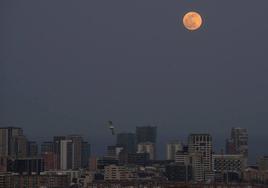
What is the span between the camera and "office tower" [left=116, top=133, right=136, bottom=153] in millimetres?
30531

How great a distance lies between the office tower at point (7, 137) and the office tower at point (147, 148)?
16.7ft

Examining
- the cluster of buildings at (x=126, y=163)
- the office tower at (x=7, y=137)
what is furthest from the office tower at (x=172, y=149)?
the office tower at (x=7, y=137)

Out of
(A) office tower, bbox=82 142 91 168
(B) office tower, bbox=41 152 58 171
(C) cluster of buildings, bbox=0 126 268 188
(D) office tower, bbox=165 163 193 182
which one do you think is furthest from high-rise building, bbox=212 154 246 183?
(B) office tower, bbox=41 152 58 171

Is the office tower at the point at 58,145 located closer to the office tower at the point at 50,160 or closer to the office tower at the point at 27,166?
the office tower at the point at 50,160

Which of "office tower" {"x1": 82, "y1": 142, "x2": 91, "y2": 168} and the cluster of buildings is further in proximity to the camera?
"office tower" {"x1": 82, "y1": 142, "x2": 91, "y2": 168}

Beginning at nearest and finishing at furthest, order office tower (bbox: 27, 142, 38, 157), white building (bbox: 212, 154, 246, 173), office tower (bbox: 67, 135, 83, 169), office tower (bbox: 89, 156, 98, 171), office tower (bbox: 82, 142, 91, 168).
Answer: white building (bbox: 212, 154, 246, 173)
office tower (bbox: 89, 156, 98, 171)
office tower (bbox: 27, 142, 38, 157)
office tower (bbox: 67, 135, 83, 169)
office tower (bbox: 82, 142, 91, 168)

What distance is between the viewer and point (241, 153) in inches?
1168

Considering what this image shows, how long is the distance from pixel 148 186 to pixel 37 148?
9733 millimetres

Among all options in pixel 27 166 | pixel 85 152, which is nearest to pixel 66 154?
pixel 85 152

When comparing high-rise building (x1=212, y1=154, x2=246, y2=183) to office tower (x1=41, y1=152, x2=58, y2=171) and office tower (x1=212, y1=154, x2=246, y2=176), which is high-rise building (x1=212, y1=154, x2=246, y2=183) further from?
office tower (x1=41, y1=152, x2=58, y2=171)

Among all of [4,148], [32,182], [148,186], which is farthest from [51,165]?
[148,186]

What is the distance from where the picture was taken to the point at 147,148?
31141mm

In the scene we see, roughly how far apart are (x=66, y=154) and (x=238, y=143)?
5.58 m

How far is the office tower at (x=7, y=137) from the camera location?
25500 mm
